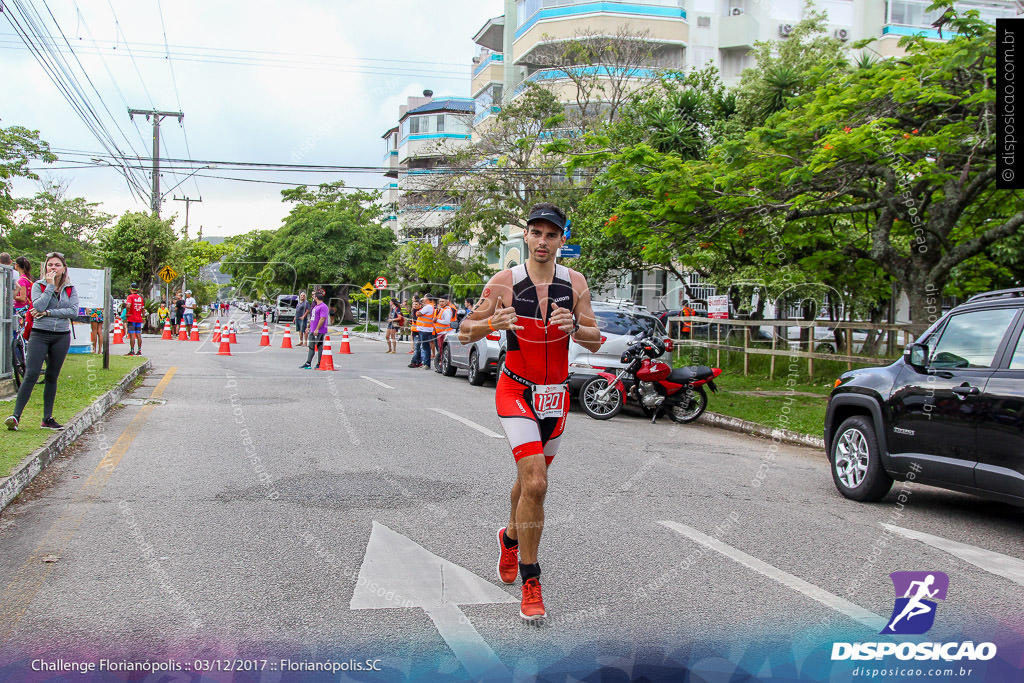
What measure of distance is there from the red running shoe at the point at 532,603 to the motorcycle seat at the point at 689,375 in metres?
9.20

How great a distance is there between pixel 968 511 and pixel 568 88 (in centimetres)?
3027

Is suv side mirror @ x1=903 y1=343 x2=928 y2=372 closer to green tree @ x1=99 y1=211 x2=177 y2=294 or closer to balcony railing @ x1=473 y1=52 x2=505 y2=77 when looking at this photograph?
green tree @ x1=99 y1=211 x2=177 y2=294

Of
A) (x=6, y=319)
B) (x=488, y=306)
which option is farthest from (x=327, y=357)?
(x=488, y=306)

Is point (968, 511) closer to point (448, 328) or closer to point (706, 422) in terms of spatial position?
point (706, 422)

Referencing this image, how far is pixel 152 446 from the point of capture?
9.13 metres

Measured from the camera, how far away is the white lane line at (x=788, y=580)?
439cm

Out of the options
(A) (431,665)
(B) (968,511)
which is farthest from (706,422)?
(A) (431,665)

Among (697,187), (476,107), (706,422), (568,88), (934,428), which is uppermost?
(476,107)

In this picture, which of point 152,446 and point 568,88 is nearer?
point 152,446

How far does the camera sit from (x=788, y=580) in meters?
5.00

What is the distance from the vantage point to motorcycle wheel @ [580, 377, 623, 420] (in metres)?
13.2

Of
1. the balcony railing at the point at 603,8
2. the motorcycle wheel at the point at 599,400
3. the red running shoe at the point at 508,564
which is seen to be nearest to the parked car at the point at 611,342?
the motorcycle wheel at the point at 599,400

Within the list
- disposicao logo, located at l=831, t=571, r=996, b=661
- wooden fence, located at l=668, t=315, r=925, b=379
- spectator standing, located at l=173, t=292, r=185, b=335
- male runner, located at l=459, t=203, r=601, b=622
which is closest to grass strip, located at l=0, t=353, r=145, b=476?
male runner, located at l=459, t=203, r=601, b=622

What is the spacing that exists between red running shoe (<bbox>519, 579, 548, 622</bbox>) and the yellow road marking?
2355 millimetres
